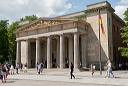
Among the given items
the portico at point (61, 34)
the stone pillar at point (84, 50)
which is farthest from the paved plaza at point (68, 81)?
the stone pillar at point (84, 50)

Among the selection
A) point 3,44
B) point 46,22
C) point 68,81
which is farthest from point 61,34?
point 3,44

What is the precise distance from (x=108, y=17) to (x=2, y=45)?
34653 millimetres

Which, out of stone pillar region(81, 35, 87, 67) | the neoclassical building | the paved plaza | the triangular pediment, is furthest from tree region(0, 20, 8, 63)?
the paved plaza

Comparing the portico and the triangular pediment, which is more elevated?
the triangular pediment

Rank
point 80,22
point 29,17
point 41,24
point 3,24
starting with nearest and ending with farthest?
1. point 80,22
2. point 41,24
3. point 3,24
4. point 29,17

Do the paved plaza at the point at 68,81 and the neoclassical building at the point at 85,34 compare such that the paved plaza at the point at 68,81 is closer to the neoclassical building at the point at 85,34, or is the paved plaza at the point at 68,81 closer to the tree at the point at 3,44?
the neoclassical building at the point at 85,34

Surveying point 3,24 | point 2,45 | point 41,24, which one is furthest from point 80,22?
point 3,24

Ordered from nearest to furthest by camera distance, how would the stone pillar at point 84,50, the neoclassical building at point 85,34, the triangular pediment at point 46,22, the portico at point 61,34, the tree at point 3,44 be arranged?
the portico at point 61,34 < the neoclassical building at point 85,34 < the triangular pediment at point 46,22 < the stone pillar at point 84,50 < the tree at point 3,44

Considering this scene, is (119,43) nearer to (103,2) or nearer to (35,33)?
(103,2)

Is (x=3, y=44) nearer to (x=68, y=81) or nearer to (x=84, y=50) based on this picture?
(x=84, y=50)

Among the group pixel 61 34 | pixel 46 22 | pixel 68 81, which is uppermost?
pixel 46 22

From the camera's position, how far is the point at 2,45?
55.1 m

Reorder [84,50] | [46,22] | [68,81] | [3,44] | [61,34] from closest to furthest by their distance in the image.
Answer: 1. [68,81]
2. [61,34]
3. [84,50]
4. [46,22]
5. [3,44]

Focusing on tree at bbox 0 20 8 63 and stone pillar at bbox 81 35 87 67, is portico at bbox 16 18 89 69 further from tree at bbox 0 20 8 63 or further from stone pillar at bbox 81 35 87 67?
tree at bbox 0 20 8 63
